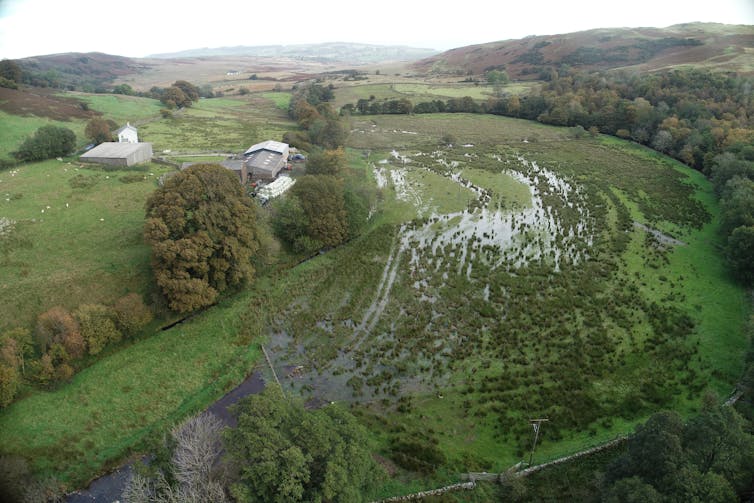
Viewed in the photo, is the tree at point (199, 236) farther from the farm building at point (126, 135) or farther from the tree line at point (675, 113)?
the tree line at point (675, 113)

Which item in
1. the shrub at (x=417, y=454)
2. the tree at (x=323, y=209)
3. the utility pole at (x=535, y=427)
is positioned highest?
the tree at (x=323, y=209)

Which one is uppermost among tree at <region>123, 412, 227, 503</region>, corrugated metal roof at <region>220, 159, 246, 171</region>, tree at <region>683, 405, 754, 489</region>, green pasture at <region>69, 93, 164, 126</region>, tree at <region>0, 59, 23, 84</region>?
tree at <region>0, 59, 23, 84</region>

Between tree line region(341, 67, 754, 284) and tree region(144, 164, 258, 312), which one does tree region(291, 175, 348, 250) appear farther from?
tree line region(341, 67, 754, 284)

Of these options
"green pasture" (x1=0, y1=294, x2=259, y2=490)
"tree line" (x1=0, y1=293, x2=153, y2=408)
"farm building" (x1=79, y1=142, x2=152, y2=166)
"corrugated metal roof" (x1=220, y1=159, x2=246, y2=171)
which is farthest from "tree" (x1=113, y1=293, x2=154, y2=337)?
"farm building" (x1=79, y1=142, x2=152, y2=166)

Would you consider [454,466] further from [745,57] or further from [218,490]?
[745,57]

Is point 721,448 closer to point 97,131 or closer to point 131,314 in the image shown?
point 131,314

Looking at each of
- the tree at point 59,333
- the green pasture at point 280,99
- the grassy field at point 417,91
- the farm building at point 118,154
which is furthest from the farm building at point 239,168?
the grassy field at point 417,91

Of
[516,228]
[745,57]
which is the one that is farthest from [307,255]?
[745,57]
